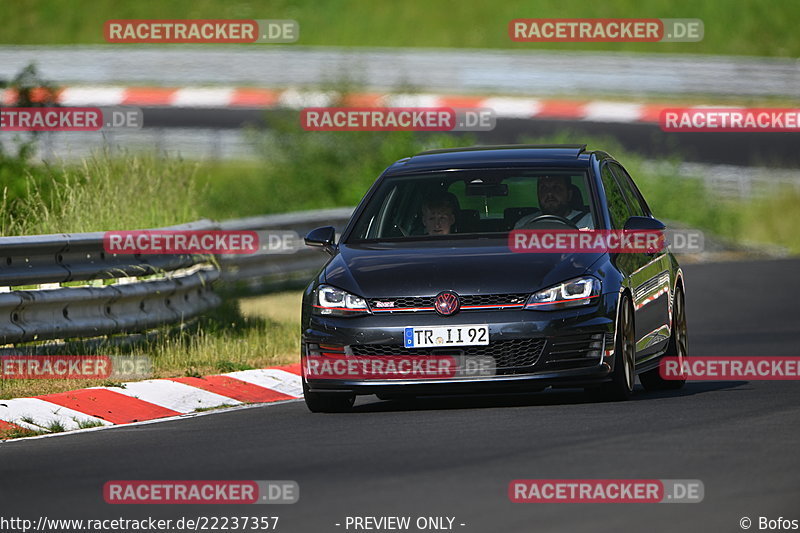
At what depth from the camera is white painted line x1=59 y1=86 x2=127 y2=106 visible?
123 feet

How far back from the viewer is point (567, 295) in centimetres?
1028

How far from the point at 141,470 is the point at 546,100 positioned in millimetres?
30925

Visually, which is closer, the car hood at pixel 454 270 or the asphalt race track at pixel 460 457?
the asphalt race track at pixel 460 457

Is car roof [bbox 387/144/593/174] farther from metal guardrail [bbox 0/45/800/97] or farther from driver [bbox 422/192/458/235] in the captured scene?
metal guardrail [bbox 0/45/800/97]

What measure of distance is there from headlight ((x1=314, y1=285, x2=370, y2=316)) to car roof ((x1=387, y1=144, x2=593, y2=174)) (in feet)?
4.87

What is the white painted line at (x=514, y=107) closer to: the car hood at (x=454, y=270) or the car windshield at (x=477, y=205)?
the car windshield at (x=477, y=205)

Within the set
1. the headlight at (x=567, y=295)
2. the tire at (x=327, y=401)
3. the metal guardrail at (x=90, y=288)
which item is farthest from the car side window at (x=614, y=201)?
the metal guardrail at (x=90, y=288)

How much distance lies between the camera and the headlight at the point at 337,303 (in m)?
10.4

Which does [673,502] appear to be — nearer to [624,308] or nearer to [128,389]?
[624,308]

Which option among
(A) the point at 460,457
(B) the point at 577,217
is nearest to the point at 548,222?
(B) the point at 577,217

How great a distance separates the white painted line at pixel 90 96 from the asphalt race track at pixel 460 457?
26857 mm

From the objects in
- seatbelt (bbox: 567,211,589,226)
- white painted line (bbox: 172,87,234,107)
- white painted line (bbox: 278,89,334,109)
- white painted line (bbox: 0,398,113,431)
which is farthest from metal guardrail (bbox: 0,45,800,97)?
white painted line (bbox: 0,398,113,431)

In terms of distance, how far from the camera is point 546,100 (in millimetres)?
38562

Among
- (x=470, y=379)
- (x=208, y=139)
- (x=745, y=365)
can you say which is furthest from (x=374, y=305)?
(x=208, y=139)
